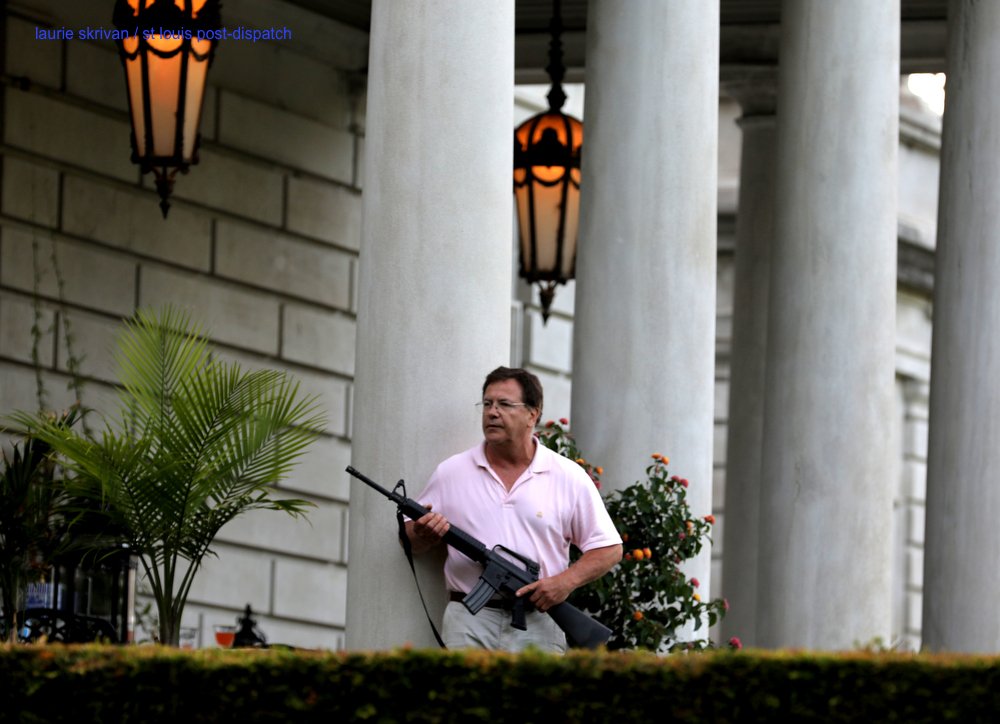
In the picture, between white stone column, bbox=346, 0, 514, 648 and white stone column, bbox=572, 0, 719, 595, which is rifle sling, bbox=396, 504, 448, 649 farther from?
white stone column, bbox=572, 0, 719, 595

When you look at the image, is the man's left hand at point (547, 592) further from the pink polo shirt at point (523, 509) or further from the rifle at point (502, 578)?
the pink polo shirt at point (523, 509)

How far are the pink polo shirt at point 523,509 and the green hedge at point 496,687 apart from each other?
236cm

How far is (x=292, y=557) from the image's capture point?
2055cm

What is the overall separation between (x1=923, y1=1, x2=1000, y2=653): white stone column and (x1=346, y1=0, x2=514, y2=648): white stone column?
19.9 feet

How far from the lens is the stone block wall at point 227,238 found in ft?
59.5

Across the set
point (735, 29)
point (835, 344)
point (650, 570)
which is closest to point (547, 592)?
point (650, 570)

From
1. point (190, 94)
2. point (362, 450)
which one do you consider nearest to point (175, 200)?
point (190, 94)

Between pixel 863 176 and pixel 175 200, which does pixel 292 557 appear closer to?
pixel 175 200

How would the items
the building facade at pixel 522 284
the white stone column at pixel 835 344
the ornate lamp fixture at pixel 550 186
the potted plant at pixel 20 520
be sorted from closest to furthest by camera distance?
the building facade at pixel 522 284 < the potted plant at pixel 20 520 < the white stone column at pixel 835 344 < the ornate lamp fixture at pixel 550 186

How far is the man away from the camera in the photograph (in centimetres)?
1062

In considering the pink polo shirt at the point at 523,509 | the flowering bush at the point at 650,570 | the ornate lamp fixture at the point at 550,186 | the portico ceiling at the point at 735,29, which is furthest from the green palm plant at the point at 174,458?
the portico ceiling at the point at 735,29

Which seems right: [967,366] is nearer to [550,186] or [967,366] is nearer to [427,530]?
[550,186]

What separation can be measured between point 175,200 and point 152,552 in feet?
27.5

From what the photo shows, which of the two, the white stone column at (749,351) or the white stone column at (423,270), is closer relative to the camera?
the white stone column at (423,270)
